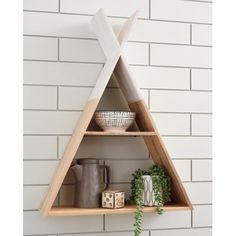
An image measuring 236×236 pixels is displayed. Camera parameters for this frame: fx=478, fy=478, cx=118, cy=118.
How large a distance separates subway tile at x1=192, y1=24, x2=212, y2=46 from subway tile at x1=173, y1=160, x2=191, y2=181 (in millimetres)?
464

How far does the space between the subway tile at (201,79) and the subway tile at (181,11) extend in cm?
20

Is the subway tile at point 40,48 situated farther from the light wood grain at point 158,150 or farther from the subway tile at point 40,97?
the light wood grain at point 158,150

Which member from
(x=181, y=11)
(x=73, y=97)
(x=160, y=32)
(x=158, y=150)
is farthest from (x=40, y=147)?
(x=181, y=11)

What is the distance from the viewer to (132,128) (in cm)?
175

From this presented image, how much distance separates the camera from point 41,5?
1.70 meters

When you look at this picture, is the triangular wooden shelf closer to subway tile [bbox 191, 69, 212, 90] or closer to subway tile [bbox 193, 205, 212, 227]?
subway tile [bbox 193, 205, 212, 227]

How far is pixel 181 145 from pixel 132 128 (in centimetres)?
21

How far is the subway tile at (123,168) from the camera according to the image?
1741mm

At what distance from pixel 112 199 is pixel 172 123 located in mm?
405

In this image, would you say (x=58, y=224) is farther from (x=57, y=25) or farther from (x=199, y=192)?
(x=57, y=25)

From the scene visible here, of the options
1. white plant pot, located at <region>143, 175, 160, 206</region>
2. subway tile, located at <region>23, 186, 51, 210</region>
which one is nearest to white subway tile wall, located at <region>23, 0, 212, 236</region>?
subway tile, located at <region>23, 186, 51, 210</region>

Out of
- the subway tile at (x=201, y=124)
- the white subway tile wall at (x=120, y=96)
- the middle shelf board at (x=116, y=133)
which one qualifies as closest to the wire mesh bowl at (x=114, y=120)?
the middle shelf board at (x=116, y=133)

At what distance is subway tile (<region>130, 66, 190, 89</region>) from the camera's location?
178 centimetres
